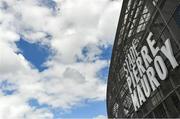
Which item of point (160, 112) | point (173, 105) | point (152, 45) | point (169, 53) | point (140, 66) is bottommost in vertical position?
point (173, 105)

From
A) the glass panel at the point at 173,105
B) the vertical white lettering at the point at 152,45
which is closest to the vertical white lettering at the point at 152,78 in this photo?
the glass panel at the point at 173,105

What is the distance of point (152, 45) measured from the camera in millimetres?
18406

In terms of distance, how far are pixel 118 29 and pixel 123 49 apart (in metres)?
2.65

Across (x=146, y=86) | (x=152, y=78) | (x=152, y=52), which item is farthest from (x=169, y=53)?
(x=146, y=86)

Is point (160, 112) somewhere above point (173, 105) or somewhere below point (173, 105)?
above

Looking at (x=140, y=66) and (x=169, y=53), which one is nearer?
(x=169, y=53)

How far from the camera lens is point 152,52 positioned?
18281mm

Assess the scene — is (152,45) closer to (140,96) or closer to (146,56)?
(146,56)

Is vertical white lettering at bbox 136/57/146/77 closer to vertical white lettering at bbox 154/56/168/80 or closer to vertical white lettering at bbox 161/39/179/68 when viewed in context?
vertical white lettering at bbox 154/56/168/80

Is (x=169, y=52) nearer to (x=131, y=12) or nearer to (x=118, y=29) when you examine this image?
(x=131, y=12)

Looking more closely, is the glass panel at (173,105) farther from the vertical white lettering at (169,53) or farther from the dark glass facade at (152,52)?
the vertical white lettering at (169,53)

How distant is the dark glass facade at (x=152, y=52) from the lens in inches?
618

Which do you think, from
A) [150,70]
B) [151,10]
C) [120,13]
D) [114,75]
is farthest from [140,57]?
[114,75]

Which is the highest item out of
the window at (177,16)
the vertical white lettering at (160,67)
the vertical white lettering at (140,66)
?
the vertical white lettering at (140,66)
